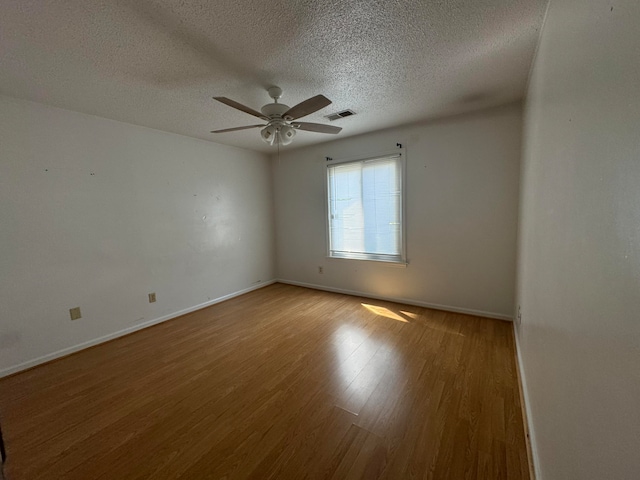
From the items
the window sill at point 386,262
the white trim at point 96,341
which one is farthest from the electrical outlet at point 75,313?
the window sill at point 386,262

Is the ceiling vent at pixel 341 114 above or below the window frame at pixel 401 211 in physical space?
above

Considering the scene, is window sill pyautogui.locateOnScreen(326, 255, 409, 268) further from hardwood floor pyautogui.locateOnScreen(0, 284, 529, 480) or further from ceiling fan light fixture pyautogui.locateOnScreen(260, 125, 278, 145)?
ceiling fan light fixture pyautogui.locateOnScreen(260, 125, 278, 145)

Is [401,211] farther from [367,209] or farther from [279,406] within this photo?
[279,406]

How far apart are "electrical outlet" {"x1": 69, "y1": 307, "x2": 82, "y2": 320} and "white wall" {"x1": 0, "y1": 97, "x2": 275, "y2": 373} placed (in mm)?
37

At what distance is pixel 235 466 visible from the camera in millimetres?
1312

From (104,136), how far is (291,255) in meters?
3.04

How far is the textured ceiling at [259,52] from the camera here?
137cm

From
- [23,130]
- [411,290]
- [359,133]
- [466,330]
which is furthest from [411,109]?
[23,130]

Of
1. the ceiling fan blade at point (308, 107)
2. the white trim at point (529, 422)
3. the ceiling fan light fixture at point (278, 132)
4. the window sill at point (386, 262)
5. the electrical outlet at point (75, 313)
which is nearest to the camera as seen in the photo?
the white trim at point (529, 422)

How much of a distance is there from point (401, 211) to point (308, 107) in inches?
80.6

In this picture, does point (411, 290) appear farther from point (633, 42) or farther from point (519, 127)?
point (633, 42)

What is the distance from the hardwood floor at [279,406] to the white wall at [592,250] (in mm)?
508

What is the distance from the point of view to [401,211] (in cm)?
340

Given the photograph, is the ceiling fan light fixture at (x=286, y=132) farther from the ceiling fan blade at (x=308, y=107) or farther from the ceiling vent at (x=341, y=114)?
the ceiling vent at (x=341, y=114)
